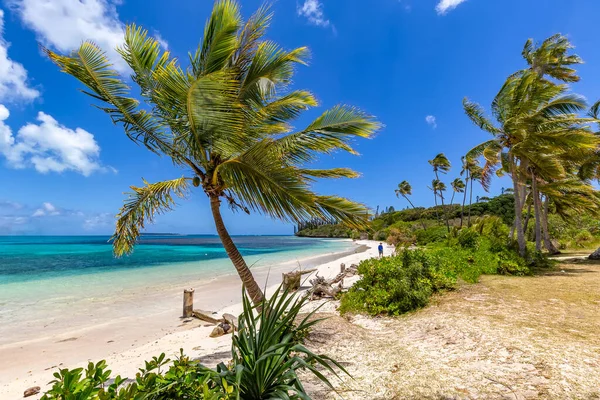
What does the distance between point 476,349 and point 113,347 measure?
738 centimetres

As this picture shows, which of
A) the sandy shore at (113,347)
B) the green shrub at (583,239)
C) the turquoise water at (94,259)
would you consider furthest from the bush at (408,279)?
the green shrub at (583,239)

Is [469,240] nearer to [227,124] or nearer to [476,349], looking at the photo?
[476,349]

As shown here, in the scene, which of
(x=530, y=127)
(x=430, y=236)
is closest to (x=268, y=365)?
(x=530, y=127)

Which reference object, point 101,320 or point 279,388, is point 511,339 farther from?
point 101,320

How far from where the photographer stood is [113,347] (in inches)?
266

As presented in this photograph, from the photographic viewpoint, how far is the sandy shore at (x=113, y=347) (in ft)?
16.5

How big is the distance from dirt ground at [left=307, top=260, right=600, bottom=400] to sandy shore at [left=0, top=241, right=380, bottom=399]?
7.01ft

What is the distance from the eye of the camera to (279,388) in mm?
2217

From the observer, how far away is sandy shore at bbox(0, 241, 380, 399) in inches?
198

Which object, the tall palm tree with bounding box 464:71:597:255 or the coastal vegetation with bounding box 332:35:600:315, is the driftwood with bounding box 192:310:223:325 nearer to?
the coastal vegetation with bounding box 332:35:600:315

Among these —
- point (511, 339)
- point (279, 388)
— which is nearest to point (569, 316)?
point (511, 339)

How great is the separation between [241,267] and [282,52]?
3.67 m

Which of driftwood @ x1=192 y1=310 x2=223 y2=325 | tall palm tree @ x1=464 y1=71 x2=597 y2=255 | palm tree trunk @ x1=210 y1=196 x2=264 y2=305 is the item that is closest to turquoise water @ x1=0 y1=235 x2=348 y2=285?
driftwood @ x1=192 y1=310 x2=223 y2=325

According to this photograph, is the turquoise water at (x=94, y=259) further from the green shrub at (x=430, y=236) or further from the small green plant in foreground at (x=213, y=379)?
the green shrub at (x=430, y=236)
